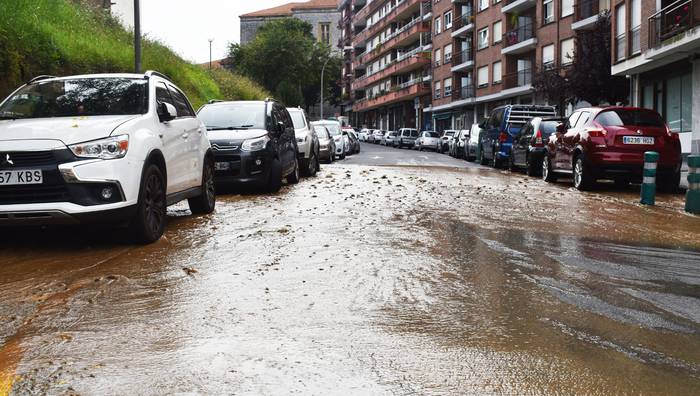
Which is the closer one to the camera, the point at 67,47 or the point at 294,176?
the point at 294,176

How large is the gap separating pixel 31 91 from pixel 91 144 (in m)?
1.86

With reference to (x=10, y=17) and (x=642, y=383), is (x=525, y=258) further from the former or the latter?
(x=10, y=17)

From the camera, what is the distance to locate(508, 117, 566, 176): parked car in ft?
63.4

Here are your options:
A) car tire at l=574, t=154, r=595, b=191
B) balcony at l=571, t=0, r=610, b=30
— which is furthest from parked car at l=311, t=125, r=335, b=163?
balcony at l=571, t=0, r=610, b=30

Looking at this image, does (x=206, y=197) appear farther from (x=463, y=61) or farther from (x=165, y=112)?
(x=463, y=61)

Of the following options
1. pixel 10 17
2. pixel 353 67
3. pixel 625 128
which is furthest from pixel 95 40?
pixel 353 67

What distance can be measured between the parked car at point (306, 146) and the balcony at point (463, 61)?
4260 cm

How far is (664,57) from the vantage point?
1118 inches

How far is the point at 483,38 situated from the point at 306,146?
139ft

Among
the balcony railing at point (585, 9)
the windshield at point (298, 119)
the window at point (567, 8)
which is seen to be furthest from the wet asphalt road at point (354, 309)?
the window at point (567, 8)

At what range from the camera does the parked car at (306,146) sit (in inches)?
716

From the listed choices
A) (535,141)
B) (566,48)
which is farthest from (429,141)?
(535,141)

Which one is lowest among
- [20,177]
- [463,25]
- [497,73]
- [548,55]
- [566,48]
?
[20,177]

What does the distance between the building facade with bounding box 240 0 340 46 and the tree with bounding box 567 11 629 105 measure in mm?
85465
